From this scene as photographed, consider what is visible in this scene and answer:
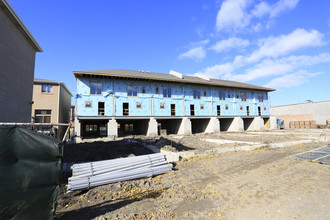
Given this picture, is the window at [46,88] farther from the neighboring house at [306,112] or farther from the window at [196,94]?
the neighboring house at [306,112]

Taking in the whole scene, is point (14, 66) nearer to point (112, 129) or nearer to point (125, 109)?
point (112, 129)

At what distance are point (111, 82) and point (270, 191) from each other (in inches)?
812

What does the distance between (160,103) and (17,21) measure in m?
Result: 17.1

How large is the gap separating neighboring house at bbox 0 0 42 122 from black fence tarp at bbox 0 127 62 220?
846 cm

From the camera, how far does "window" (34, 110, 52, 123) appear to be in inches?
771

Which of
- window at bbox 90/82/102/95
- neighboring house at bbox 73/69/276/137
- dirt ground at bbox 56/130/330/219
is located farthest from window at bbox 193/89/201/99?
dirt ground at bbox 56/130/330/219

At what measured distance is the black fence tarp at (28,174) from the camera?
299cm

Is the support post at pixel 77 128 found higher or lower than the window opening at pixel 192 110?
lower

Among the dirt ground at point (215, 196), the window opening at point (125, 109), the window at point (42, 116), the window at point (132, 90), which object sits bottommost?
the dirt ground at point (215, 196)

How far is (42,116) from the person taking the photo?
65.6 ft

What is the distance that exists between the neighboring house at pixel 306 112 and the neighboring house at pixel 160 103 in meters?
13.1

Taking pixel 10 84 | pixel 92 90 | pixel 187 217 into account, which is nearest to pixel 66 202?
pixel 187 217

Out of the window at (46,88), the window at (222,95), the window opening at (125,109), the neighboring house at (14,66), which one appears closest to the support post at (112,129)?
the window opening at (125,109)

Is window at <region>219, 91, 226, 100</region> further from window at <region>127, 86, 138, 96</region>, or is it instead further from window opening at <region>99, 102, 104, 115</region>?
window opening at <region>99, 102, 104, 115</region>
